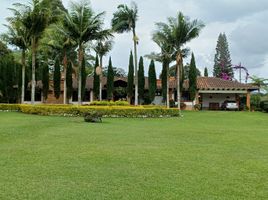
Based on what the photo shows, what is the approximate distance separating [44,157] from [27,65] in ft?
123

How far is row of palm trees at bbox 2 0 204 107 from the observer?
31984 millimetres

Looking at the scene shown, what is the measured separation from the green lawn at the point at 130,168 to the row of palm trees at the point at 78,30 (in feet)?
61.4

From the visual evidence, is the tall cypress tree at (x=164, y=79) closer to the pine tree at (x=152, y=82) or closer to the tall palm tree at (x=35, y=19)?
the pine tree at (x=152, y=82)

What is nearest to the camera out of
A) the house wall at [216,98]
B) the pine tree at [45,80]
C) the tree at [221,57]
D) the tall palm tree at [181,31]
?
the tall palm tree at [181,31]

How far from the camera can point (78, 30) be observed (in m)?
31.9

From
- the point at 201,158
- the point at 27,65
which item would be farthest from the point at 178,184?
the point at 27,65

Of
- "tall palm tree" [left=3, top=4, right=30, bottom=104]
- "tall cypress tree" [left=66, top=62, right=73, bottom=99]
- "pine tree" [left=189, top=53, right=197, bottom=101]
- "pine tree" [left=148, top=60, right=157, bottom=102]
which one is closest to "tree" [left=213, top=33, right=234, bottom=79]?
"pine tree" [left=189, top=53, right=197, bottom=101]

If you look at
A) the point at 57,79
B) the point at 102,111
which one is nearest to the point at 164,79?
the point at 57,79

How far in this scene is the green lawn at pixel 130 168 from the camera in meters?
7.19

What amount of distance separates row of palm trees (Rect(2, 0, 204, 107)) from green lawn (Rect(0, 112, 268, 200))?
1872cm

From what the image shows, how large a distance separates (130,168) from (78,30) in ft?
78.8

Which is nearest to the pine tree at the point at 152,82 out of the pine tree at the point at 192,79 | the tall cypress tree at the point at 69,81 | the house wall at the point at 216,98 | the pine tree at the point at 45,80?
the pine tree at the point at 192,79

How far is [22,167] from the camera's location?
907cm

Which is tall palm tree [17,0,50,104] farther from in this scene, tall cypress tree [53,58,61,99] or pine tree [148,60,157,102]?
pine tree [148,60,157,102]
